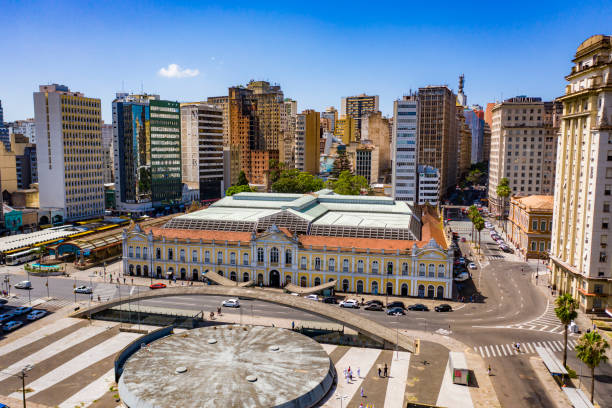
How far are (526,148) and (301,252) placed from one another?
130368mm

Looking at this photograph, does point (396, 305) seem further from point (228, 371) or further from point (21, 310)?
point (21, 310)

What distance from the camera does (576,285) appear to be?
292 ft

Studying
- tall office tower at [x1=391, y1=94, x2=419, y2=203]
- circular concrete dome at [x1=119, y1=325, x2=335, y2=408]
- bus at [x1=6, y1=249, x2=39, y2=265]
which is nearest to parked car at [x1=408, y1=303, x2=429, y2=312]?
circular concrete dome at [x1=119, y1=325, x2=335, y2=408]

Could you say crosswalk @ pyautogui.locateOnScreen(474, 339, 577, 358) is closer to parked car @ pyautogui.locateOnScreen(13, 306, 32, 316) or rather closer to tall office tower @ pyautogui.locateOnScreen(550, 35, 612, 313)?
tall office tower @ pyautogui.locateOnScreen(550, 35, 612, 313)

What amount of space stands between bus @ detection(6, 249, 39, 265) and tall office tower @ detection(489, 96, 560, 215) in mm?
163224

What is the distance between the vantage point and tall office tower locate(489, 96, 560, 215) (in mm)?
187500

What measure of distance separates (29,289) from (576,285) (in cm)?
10562

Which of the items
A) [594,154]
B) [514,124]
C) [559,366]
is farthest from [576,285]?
[514,124]

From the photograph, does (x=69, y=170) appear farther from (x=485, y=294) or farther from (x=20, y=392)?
(x=485, y=294)

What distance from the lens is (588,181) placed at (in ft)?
285

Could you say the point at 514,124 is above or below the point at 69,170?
above

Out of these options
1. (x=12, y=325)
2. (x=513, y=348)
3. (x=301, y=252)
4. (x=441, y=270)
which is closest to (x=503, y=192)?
(x=441, y=270)

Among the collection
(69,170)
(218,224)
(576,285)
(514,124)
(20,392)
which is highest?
(514,124)

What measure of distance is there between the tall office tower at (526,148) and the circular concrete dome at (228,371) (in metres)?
152
